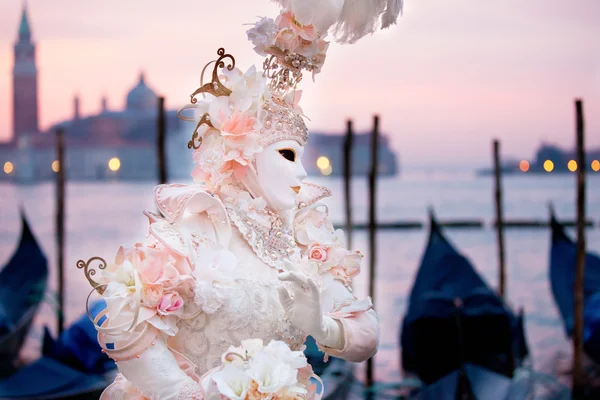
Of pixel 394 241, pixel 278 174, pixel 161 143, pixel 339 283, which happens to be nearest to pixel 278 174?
pixel 278 174

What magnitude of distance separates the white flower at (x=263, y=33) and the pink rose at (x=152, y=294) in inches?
25.1

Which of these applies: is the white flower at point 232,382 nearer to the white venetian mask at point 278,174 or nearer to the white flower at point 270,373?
the white flower at point 270,373

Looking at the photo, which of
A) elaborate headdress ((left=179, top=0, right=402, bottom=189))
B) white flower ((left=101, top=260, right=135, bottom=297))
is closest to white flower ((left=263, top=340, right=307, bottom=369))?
white flower ((left=101, top=260, right=135, bottom=297))

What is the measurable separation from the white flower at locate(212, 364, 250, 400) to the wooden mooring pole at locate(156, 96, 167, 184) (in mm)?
4415

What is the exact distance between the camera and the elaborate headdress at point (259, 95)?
1.95 meters

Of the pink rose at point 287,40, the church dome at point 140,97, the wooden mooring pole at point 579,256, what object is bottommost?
the wooden mooring pole at point 579,256

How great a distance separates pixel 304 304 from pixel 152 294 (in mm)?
330

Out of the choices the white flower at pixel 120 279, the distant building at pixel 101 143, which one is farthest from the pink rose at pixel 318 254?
the distant building at pixel 101 143

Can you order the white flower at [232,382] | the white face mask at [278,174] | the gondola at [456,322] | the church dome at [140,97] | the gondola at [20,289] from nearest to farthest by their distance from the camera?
the white flower at [232,382] → the white face mask at [278,174] → the gondola at [456,322] → the gondola at [20,289] → the church dome at [140,97]

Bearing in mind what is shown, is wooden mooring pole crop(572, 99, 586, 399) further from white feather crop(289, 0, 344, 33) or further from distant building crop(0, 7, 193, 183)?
distant building crop(0, 7, 193, 183)

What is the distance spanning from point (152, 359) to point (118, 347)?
0.08 meters

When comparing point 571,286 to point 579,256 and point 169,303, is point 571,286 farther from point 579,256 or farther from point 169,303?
point 169,303

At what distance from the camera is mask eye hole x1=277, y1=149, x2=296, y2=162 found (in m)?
2.03

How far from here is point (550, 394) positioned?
631 cm
